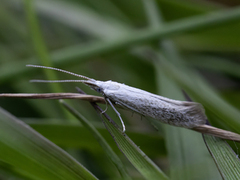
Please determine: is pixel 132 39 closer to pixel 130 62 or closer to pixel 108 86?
pixel 130 62

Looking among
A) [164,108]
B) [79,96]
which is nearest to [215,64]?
[164,108]

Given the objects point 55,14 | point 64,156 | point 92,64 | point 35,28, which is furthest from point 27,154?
point 55,14

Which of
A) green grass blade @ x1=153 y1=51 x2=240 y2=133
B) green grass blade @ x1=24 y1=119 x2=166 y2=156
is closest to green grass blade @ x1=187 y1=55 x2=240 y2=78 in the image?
green grass blade @ x1=153 y1=51 x2=240 y2=133

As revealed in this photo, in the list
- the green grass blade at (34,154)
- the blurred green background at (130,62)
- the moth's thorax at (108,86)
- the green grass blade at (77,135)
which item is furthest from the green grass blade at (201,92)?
the green grass blade at (34,154)

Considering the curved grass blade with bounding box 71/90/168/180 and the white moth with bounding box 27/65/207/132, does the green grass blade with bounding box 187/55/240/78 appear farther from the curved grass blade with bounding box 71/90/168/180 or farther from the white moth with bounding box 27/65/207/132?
the curved grass blade with bounding box 71/90/168/180

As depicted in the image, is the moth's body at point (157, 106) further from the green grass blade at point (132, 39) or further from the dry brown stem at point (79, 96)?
the green grass blade at point (132, 39)

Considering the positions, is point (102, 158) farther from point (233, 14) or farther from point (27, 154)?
point (233, 14)

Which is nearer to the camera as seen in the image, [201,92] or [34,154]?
[34,154]
